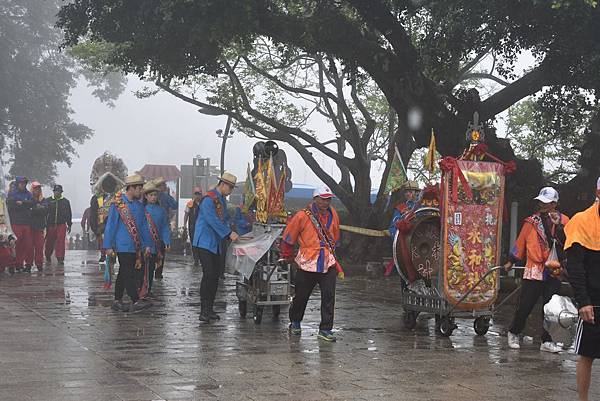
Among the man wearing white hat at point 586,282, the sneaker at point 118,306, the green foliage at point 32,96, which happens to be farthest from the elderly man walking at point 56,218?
the green foliage at point 32,96

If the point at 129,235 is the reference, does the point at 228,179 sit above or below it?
above

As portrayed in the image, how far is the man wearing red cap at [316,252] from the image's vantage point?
10117mm

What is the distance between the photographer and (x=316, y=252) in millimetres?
10133

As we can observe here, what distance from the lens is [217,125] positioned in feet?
408

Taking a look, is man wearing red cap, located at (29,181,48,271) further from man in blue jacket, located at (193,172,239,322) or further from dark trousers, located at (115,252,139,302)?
man in blue jacket, located at (193,172,239,322)

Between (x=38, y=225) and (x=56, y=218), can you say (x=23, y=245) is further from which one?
(x=56, y=218)

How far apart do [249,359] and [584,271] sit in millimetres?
3320

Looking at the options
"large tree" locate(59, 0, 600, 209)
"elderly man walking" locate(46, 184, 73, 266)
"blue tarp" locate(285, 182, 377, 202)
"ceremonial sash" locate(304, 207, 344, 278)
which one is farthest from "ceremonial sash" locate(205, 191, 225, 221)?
"blue tarp" locate(285, 182, 377, 202)

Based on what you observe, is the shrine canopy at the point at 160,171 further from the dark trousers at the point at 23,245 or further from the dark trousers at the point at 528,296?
the dark trousers at the point at 528,296

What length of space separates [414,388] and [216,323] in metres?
4.23

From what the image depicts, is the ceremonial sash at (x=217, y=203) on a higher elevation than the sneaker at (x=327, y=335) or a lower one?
higher

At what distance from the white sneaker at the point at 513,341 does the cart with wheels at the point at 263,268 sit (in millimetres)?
2676

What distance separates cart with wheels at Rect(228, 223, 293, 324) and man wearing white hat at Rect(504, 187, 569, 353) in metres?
2.70

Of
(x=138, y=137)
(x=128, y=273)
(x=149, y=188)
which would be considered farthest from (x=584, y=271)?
(x=138, y=137)
